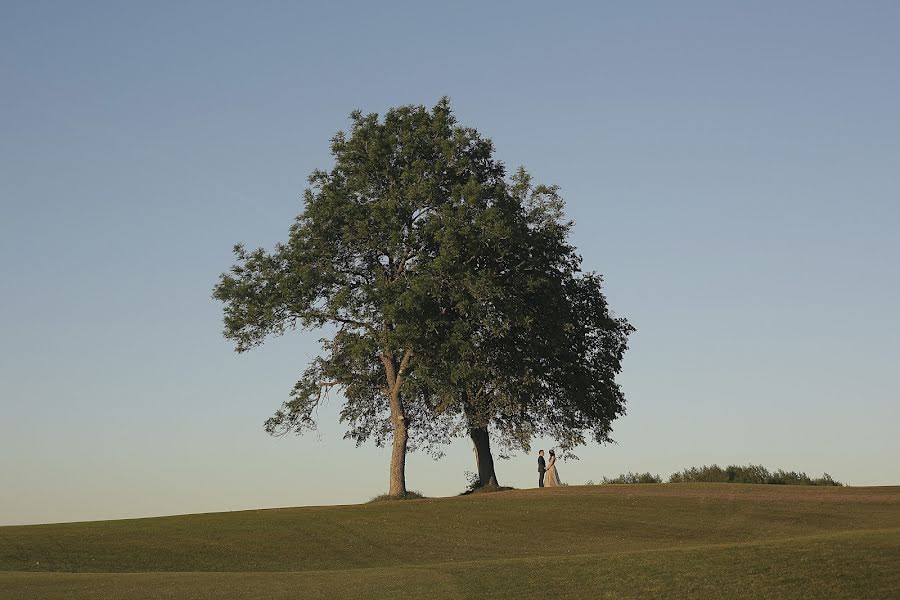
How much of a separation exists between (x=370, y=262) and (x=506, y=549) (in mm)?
19573

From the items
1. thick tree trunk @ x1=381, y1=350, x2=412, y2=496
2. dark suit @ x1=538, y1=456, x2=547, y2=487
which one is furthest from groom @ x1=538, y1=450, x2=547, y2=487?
thick tree trunk @ x1=381, y1=350, x2=412, y2=496

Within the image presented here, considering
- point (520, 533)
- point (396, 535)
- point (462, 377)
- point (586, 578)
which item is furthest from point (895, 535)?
point (462, 377)

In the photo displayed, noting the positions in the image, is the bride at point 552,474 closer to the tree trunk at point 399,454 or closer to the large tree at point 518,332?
the large tree at point 518,332

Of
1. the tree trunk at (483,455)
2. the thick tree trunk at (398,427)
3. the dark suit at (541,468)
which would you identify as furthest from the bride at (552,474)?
the thick tree trunk at (398,427)

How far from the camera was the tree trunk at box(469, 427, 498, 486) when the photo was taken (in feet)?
166

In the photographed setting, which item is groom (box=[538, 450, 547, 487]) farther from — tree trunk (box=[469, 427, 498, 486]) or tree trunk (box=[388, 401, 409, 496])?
tree trunk (box=[388, 401, 409, 496])

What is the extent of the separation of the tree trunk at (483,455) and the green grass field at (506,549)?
16.7 feet

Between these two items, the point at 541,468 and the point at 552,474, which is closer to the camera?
the point at 552,474

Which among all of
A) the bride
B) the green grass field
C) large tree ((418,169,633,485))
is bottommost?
the green grass field

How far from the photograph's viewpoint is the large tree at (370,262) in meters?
47.2

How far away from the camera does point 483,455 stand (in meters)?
50.8

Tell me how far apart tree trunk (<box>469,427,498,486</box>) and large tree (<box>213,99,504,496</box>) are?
1672 millimetres

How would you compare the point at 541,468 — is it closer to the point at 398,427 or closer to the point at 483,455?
the point at 483,455

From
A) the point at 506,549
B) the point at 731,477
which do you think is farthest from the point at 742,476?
the point at 506,549
